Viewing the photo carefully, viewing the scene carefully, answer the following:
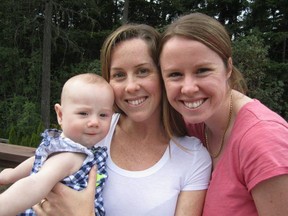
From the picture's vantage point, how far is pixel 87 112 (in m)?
1.73

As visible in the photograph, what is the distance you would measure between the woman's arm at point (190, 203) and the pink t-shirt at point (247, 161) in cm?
6

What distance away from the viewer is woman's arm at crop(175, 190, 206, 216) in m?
1.65

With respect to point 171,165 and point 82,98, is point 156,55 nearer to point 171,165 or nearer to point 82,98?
point 82,98

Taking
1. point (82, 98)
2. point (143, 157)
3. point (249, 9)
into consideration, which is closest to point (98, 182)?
point (143, 157)

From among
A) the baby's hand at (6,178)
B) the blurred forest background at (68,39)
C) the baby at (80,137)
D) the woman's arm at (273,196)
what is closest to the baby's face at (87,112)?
the baby at (80,137)

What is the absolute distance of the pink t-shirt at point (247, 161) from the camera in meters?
1.29

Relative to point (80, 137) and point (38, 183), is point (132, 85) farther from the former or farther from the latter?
point (38, 183)

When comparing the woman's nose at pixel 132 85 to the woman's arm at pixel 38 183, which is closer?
the woman's arm at pixel 38 183

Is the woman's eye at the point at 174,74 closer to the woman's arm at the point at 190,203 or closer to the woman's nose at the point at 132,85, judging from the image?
the woman's nose at the point at 132,85

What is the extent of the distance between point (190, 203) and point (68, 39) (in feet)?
38.7

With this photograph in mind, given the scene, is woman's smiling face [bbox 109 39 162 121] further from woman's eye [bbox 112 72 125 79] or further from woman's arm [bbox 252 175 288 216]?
woman's arm [bbox 252 175 288 216]

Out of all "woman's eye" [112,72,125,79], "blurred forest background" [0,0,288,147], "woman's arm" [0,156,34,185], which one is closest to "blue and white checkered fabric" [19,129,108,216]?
"woman's arm" [0,156,34,185]

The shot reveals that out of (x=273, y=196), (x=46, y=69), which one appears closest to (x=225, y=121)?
(x=273, y=196)

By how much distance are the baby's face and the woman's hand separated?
17 centimetres
